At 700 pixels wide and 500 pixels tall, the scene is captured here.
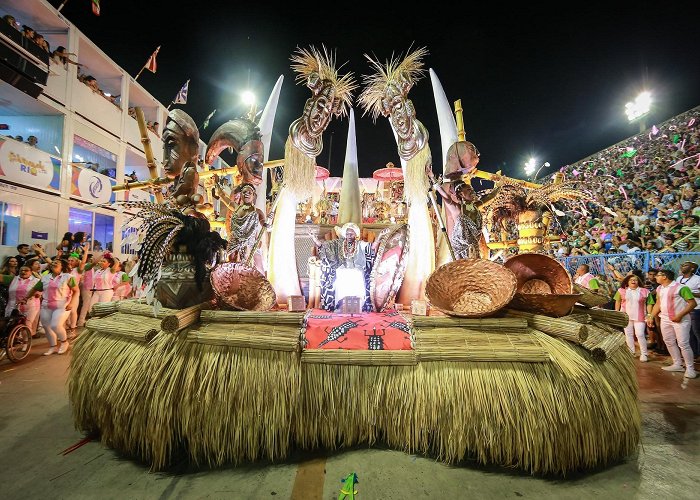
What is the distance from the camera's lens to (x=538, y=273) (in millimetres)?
3354

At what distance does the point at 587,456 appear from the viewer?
2350 millimetres

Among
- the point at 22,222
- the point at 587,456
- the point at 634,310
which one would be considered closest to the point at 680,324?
the point at 634,310

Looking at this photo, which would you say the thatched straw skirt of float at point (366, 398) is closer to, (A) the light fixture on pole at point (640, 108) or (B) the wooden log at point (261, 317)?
(B) the wooden log at point (261, 317)

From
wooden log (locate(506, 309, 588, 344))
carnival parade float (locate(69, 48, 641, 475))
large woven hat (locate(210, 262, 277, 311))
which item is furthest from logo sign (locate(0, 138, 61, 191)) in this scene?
wooden log (locate(506, 309, 588, 344))

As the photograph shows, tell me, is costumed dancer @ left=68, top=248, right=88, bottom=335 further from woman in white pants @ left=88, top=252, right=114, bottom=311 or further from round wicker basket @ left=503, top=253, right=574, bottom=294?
round wicker basket @ left=503, top=253, right=574, bottom=294

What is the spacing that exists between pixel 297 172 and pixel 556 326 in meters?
3.34

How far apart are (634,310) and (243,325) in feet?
23.7

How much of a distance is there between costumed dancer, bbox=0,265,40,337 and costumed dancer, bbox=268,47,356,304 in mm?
5357

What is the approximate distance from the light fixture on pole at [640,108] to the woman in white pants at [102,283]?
22905mm

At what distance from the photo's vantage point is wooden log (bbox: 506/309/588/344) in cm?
245

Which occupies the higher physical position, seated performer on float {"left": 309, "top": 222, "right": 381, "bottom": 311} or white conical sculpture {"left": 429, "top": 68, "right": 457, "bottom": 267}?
white conical sculpture {"left": 429, "top": 68, "right": 457, "bottom": 267}

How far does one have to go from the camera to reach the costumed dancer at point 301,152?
167 inches

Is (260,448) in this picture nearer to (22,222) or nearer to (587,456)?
(587,456)

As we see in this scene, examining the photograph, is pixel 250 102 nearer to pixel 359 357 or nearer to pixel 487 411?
pixel 359 357
